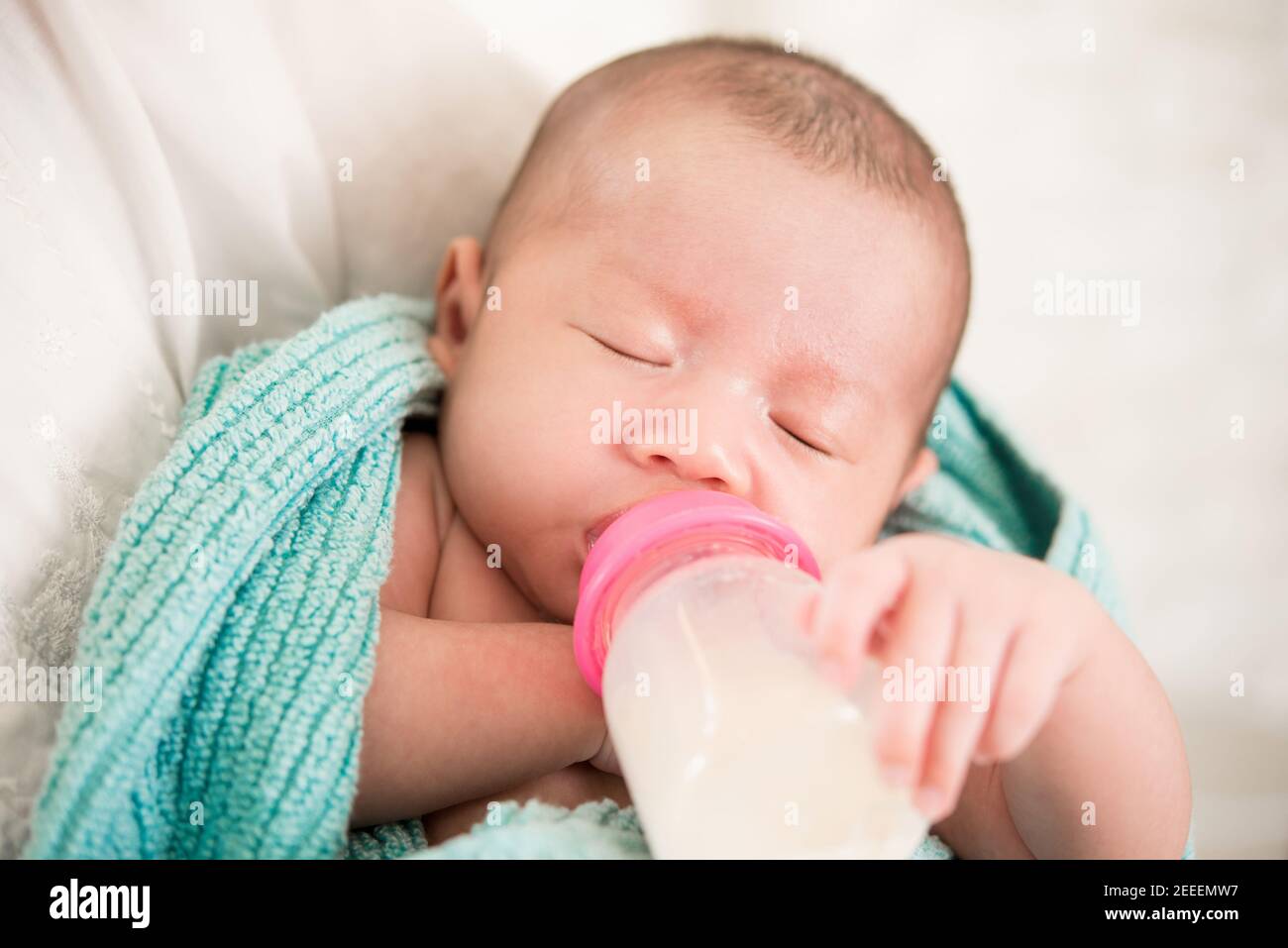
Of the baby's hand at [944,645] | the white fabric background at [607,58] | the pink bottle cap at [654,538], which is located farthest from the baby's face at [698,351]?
the white fabric background at [607,58]

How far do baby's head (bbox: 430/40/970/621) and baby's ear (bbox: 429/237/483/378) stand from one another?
71mm

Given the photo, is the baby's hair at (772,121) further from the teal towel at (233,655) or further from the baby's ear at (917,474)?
the teal towel at (233,655)

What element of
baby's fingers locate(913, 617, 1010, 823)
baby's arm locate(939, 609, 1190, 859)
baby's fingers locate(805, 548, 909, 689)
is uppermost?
baby's fingers locate(805, 548, 909, 689)

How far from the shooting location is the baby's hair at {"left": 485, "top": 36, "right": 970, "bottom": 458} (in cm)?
131

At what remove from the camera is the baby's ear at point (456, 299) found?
58.2 inches

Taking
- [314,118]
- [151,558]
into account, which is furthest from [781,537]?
[314,118]

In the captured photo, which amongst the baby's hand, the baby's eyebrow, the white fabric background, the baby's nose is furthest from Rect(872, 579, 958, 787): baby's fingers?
the white fabric background

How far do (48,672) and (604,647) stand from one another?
1.86 feet

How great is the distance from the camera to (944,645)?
32.2 inches

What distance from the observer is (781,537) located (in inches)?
39.2

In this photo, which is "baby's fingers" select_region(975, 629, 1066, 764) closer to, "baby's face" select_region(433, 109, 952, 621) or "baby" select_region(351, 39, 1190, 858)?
"baby" select_region(351, 39, 1190, 858)

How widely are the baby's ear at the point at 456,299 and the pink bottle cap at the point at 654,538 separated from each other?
549 millimetres

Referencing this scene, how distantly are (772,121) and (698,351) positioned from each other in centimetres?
33
